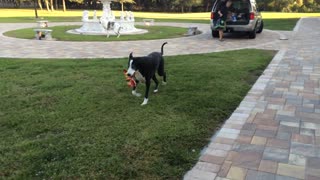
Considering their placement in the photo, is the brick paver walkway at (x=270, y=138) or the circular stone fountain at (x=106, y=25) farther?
the circular stone fountain at (x=106, y=25)

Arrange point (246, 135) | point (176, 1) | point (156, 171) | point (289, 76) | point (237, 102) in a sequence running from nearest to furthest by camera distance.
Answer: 1. point (156, 171)
2. point (246, 135)
3. point (237, 102)
4. point (289, 76)
5. point (176, 1)

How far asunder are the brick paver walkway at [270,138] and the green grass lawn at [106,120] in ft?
0.68

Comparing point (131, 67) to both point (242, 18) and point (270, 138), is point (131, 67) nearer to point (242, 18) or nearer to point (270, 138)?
point (270, 138)

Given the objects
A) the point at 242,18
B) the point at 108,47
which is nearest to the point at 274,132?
the point at 108,47

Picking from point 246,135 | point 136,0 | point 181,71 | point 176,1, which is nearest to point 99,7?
point 136,0

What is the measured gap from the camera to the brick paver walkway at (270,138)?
2.95 m

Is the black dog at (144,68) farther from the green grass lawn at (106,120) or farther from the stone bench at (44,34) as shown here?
the stone bench at (44,34)

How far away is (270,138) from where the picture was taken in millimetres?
3646

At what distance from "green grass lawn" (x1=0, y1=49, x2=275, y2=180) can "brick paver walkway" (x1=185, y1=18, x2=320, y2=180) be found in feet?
0.68

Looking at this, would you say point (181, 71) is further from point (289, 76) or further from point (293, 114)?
point (293, 114)

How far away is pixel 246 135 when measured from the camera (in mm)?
3734

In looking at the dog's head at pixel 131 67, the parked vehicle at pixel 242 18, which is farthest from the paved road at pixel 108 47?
the dog's head at pixel 131 67

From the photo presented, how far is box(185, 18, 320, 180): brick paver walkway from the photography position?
9.66ft

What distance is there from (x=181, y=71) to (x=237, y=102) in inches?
91.8
